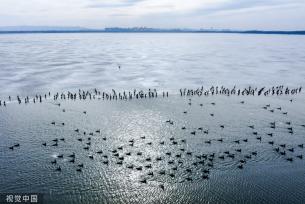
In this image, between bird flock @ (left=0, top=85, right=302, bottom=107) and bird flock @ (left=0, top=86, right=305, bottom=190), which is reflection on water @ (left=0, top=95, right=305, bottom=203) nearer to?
bird flock @ (left=0, top=86, right=305, bottom=190)

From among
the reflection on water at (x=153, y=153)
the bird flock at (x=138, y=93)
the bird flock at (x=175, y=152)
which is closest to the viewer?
the reflection on water at (x=153, y=153)

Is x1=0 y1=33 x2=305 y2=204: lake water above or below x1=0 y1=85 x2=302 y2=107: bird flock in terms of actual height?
below

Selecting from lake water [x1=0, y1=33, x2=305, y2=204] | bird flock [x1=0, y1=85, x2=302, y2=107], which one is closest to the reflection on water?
lake water [x1=0, y1=33, x2=305, y2=204]

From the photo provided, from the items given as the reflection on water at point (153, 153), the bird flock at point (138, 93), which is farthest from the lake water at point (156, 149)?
the bird flock at point (138, 93)

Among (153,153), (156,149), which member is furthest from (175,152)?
(153,153)

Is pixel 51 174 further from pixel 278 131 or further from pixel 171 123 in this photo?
pixel 278 131

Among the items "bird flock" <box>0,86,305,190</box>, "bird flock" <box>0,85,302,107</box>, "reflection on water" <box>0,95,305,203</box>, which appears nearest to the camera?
"reflection on water" <box>0,95,305,203</box>

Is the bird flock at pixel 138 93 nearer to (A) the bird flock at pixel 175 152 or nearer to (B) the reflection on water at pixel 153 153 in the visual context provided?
(B) the reflection on water at pixel 153 153

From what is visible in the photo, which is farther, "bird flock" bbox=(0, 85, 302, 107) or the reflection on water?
"bird flock" bbox=(0, 85, 302, 107)
